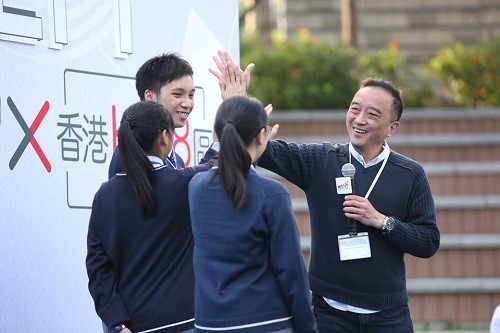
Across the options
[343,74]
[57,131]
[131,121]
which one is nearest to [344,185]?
[131,121]

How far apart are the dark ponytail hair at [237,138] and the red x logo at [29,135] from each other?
1.18 m

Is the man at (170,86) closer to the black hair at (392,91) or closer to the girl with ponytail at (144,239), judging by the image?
the girl with ponytail at (144,239)

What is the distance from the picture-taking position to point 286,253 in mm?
3570

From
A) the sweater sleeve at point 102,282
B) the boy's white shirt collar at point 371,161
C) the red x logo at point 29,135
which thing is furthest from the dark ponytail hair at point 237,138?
the red x logo at point 29,135

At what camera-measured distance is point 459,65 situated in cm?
1067

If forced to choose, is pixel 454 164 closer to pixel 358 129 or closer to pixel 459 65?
pixel 459 65

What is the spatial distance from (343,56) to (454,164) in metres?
1.67

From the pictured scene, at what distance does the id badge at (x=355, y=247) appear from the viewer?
175 inches

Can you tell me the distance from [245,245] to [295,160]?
1.09 metres

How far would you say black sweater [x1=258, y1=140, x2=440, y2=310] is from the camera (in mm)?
4457

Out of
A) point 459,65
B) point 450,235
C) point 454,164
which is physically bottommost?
point 450,235

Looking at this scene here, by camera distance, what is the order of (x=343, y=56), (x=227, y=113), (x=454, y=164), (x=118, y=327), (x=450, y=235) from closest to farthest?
(x=227, y=113)
(x=118, y=327)
(x=450, y=235)
(x=454, y=164)
(x=343, y=56)

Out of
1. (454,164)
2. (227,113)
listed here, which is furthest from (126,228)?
(454,164)

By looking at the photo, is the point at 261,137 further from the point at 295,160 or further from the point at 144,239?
the point at 295,160
